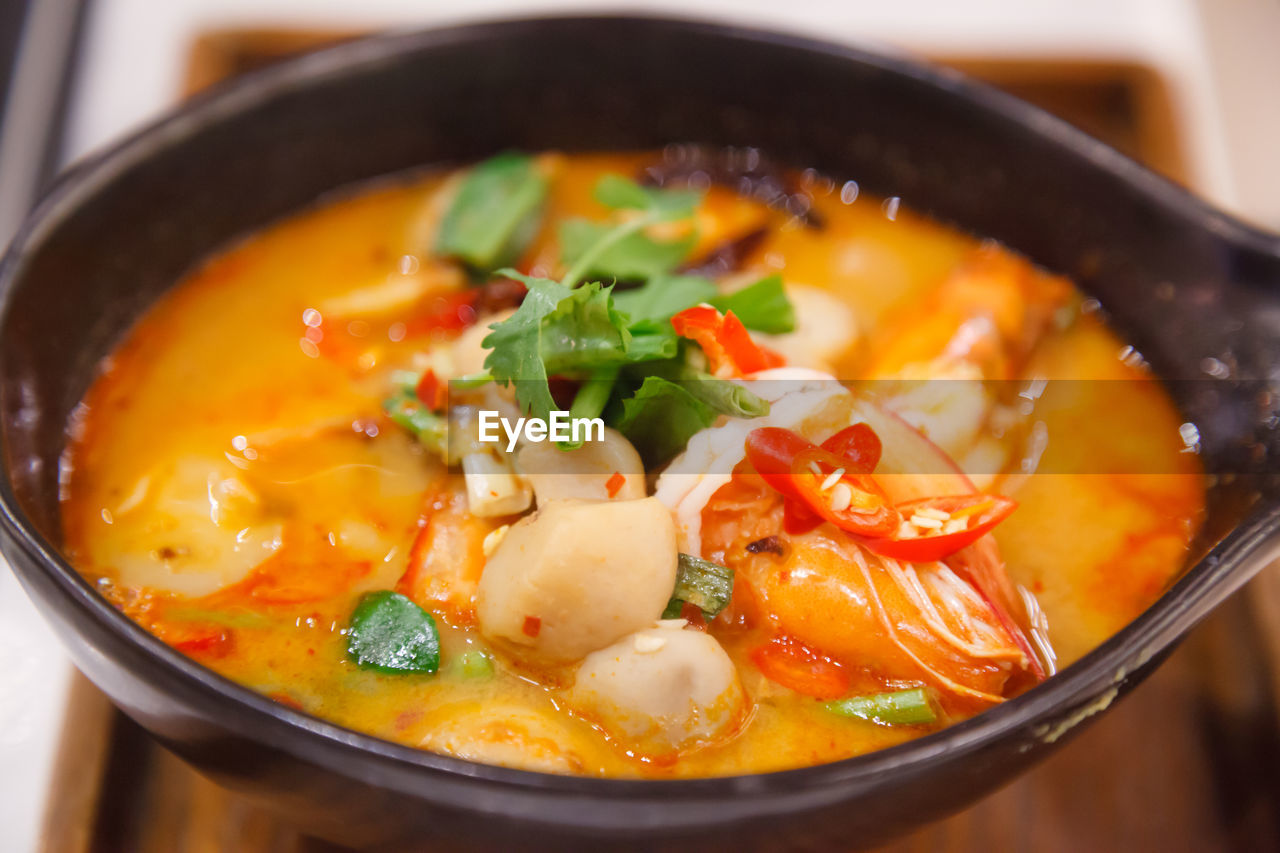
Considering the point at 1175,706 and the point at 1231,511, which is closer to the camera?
the point at 1231,511

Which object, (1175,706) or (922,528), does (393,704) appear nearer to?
(922,528)

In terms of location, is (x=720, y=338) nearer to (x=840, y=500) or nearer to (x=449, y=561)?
(x=840, y=500)

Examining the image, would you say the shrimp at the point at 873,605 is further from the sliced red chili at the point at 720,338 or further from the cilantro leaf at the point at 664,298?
the cilantro leaf at the point at 664,298

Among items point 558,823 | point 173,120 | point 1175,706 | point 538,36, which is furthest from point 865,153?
point 558,823

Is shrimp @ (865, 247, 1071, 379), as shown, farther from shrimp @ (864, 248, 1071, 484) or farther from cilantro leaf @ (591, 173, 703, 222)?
cilantro leaf @ (591, 173, 703, 222)

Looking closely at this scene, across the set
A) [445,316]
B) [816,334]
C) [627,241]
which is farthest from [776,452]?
[445,316]

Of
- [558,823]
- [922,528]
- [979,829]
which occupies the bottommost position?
[979,829]

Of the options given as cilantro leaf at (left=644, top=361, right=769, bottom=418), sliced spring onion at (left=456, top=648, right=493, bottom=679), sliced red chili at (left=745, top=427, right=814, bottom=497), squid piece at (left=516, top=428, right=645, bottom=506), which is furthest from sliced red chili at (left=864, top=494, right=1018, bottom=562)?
sliced spring onion at (left=456, top=648, right=493, bottom=679)

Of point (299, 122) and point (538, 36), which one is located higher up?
point (538, 36)
